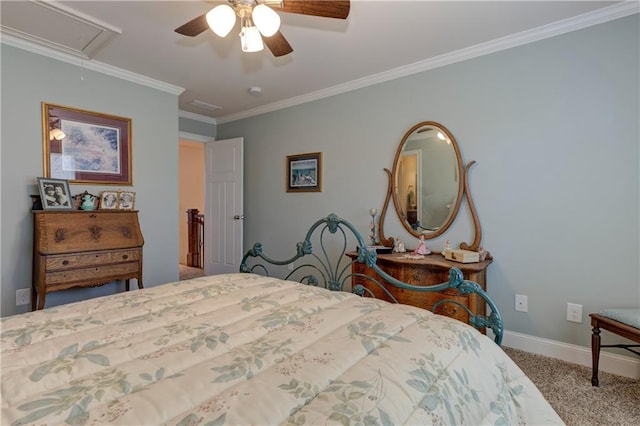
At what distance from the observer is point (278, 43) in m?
2.00

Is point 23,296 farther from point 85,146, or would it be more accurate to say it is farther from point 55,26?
point 55,26

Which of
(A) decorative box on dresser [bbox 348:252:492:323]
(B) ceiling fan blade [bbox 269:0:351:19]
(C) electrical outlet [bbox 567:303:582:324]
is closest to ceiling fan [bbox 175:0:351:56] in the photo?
(B) ceiling fan blade [bbox 269:0:351:19]

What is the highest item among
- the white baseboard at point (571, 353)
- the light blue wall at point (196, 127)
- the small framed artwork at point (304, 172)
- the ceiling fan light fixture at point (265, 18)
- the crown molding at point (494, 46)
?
the crown molding at point (494, 46)

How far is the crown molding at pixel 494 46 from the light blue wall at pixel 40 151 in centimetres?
163

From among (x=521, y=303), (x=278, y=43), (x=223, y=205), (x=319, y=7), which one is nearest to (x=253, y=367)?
(x=319, y=7)

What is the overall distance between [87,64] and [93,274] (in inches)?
74.9

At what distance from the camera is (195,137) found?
4.76 m

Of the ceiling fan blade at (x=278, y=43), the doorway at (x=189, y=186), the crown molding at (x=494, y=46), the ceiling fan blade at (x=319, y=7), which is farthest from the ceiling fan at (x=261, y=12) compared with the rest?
the doorway at (x=189, y=186)

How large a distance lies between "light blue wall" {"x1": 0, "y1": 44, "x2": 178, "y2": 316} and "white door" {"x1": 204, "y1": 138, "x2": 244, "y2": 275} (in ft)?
3.11

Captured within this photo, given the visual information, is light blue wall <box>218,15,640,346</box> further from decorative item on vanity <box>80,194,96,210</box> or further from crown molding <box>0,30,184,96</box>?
decorative item on vanity <box>80,194,96,210</box>

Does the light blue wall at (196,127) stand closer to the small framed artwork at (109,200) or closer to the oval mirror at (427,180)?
the small framed artwork at (109,200)

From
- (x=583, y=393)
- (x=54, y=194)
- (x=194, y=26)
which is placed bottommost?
(x=583, y=393)

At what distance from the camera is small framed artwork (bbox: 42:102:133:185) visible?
284 centimetres

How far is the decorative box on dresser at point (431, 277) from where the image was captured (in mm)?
2297
